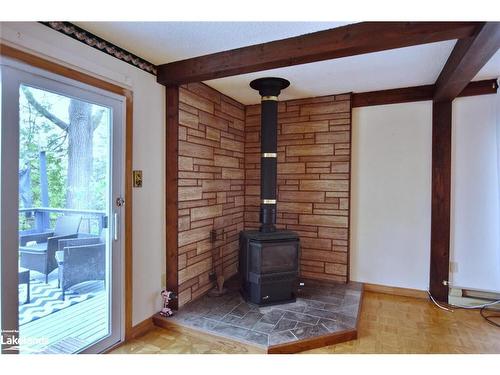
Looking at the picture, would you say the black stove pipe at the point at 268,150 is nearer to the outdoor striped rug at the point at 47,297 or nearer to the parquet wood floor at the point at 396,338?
the parquet wood floor at the point at 396,338

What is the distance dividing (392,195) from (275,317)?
6.37 feet

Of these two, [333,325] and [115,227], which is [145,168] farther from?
[333,325]

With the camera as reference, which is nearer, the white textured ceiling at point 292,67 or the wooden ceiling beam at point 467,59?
the wooden ceiling beam at point 467,59

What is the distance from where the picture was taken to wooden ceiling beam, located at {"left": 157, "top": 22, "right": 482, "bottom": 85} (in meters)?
1.60

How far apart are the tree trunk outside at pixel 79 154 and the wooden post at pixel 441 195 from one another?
3326mm

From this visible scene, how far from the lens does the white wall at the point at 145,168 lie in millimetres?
1978

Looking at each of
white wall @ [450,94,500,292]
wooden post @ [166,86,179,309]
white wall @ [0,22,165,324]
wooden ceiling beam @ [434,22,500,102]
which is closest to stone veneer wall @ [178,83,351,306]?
wooden post @ [166,86,179,309]

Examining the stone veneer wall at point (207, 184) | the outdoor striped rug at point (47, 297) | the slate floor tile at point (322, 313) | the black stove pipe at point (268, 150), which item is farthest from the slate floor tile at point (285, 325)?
the outdoor striped rug at point (47, 297)

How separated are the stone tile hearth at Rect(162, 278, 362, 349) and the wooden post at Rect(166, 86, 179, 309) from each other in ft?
1.14

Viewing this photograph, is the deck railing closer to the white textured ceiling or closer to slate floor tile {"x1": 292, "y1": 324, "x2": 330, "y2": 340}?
the white textured ceiling

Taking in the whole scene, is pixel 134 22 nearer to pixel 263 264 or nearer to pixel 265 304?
pixel 263 264

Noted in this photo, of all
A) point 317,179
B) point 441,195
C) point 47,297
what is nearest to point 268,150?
point 317,179
